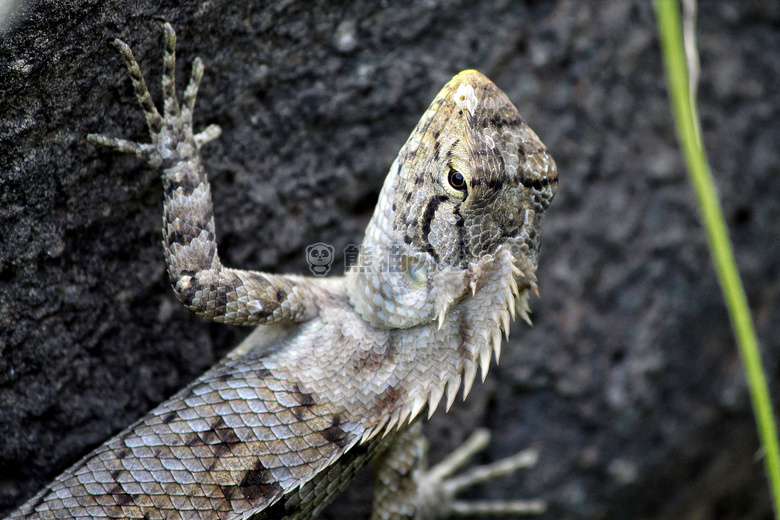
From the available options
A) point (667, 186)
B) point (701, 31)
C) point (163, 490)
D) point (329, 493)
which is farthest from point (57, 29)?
point (701, 31)

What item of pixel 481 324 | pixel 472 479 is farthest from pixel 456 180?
pixel 472 479

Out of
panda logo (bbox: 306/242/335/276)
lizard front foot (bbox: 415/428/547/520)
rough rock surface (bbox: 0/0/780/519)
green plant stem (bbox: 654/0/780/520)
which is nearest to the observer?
green plant stem (bbox: 654/0/780/520)

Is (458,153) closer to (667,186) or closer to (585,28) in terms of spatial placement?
(585,28)

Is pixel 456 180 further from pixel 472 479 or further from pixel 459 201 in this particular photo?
pixel 472 479

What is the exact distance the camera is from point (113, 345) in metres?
3.13

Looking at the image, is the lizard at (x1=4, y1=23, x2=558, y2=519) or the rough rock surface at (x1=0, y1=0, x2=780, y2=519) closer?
the lizard at (x1=4, y1=23, x2=558, y2=519)

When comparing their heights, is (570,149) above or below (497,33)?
below

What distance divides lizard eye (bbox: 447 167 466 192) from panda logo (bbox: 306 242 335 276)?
53.9 inches

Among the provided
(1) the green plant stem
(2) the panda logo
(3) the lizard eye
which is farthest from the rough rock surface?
(1) the green plant stem

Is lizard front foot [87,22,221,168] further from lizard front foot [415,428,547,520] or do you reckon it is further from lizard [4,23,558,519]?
lizard front foot [415,428,547,520]

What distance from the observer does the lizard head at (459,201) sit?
2.53m

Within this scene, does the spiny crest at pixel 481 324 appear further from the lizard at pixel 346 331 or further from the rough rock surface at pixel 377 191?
the rough rock surface at pixel 377 191

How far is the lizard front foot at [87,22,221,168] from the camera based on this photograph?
2.60 metres

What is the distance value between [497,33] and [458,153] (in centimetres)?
181
